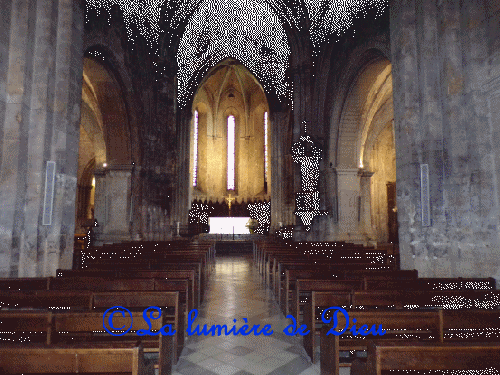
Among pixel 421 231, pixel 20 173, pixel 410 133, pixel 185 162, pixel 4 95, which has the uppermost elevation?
pixel 185 162


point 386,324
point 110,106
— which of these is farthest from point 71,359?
point 110,106

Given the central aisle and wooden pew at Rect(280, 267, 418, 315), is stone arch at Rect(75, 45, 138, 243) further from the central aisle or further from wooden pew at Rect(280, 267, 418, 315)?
wooden pew at Rect(280, 267, 418, 315)

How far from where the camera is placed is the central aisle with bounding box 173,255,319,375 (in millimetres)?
2727

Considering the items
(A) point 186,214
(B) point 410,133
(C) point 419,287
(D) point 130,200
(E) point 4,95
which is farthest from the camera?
(A) point 186,214

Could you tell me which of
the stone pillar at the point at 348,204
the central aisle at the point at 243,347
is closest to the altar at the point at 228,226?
the stone pillar at the point at 348,204

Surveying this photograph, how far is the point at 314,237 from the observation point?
1231 cm

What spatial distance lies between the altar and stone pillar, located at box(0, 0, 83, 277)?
45.5 feet

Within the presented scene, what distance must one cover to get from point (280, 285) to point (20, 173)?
12.9 ft

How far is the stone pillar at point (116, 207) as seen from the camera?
1109cm

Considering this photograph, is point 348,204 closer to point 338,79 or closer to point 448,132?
point 338,79

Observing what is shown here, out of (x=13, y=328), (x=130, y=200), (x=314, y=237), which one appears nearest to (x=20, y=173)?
(x=13, y=328)

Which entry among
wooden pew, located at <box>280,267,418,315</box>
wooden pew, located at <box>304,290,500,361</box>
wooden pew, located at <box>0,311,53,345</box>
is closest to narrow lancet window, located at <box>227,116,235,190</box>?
wooden pew, located at <box>280,267,418,315</box>

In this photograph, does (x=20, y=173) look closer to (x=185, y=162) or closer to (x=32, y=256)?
(x=32, y=256)

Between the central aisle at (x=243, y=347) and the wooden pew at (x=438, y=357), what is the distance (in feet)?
4.94
